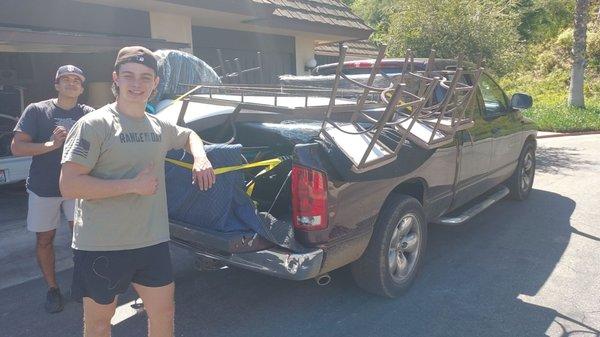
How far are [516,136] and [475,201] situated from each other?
3.74 feet

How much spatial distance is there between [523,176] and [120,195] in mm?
5693

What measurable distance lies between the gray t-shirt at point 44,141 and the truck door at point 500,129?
155 inches

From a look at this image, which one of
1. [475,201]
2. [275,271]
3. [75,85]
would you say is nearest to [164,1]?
[75,85]

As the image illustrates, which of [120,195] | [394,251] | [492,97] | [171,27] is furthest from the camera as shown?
[171,27]

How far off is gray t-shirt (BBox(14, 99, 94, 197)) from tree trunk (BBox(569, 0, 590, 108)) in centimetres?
1531

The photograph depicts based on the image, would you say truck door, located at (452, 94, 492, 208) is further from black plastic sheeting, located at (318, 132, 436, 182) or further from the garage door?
the garage door

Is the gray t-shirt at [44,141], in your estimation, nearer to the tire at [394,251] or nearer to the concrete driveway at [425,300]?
the concrete driveway at [425,300]

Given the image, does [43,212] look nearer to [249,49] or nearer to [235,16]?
[235,16]

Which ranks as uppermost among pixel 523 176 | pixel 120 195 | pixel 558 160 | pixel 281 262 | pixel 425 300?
pixel 120 195

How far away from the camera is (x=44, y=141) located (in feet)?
12.2

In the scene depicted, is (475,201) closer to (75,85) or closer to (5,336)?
(75,85)

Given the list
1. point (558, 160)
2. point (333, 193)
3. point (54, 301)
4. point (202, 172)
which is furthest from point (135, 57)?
point (558, 160)

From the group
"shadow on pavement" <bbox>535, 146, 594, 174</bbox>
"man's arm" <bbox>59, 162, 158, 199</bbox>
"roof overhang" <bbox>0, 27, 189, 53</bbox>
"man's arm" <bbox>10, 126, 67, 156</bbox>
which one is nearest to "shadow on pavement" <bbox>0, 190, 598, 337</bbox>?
"man's arm" <bbox>10, 126, 67, 156</bbox>

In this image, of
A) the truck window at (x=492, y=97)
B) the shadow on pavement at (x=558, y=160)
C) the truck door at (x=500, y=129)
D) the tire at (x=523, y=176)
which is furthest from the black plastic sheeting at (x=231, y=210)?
the shadow on pavement at (x=558, y=160)
